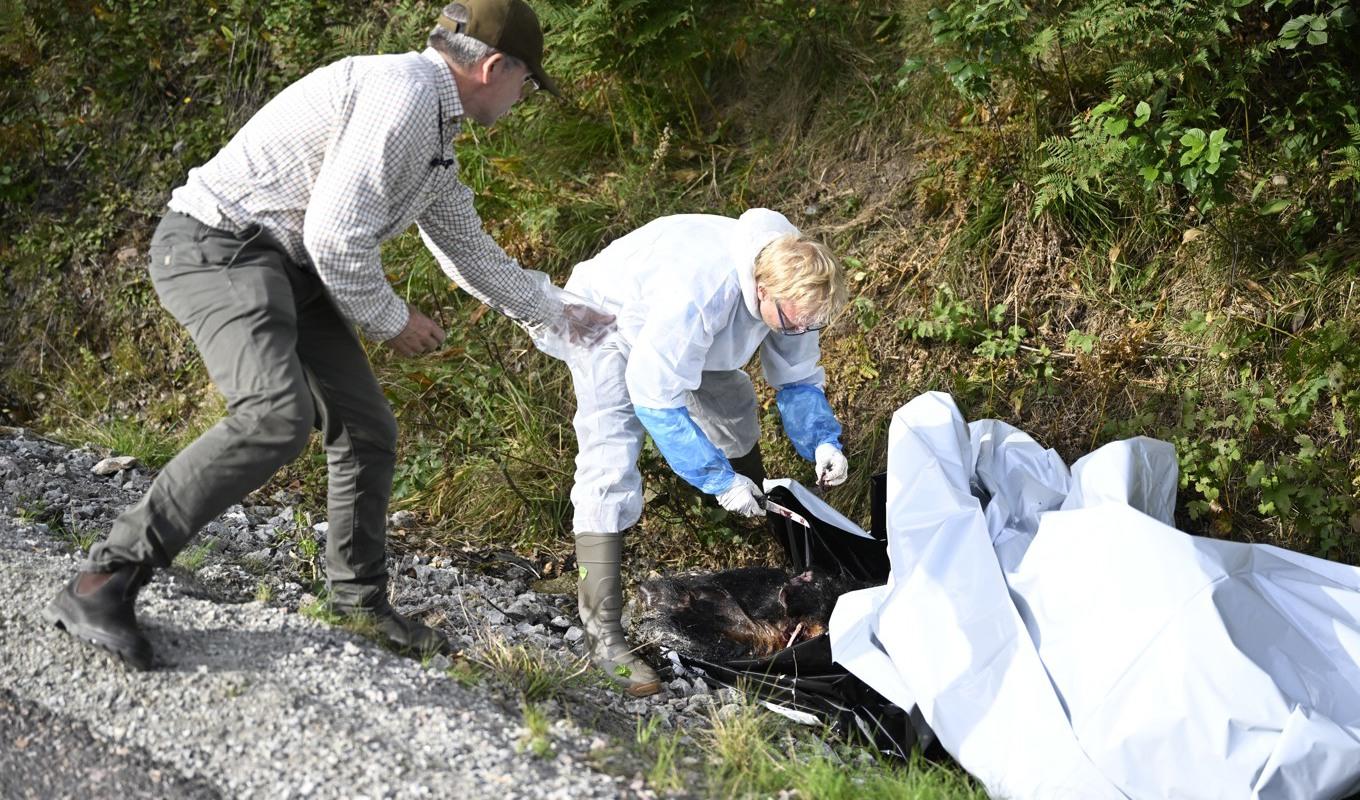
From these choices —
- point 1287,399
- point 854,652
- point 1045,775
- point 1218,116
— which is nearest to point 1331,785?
point 1045,775

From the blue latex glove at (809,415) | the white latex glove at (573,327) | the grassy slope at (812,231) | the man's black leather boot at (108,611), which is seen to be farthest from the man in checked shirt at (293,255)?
the grassy slope at (812,231)

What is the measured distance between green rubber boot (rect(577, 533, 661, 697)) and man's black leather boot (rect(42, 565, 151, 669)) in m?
1.37

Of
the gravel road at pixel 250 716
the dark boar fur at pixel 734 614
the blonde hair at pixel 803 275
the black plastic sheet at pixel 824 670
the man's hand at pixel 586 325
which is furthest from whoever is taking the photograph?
the dark boar fur at pixel 734 614

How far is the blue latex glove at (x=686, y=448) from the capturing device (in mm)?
3551

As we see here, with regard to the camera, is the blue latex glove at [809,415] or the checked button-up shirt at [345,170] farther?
the blue latex glove at [809,415]

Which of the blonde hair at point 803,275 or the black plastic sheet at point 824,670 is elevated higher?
the blonde hair at point 803,275

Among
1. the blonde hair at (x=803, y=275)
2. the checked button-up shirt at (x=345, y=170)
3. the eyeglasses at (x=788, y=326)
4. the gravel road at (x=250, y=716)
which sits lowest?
the gravel road at (x=250, y=716)

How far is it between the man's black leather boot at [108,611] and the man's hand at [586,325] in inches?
57.1

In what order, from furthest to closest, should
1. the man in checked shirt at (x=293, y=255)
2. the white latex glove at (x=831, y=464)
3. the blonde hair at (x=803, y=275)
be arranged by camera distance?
the white latex glove at (x=831, y=464) < the blonde hair at (x=803, y=275) < the man in checked shirt at (x=293, y=255)

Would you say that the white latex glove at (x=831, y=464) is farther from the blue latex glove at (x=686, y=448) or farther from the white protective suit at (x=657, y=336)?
the blue latex glove at (x=686, y=448)

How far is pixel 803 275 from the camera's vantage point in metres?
3.47

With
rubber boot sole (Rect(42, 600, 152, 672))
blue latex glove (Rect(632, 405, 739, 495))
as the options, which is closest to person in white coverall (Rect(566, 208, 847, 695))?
blue latex glove (Rect(632, 405, 739, 495))

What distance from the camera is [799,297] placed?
11.4ft

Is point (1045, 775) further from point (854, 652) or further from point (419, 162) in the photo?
point (419, 162)
